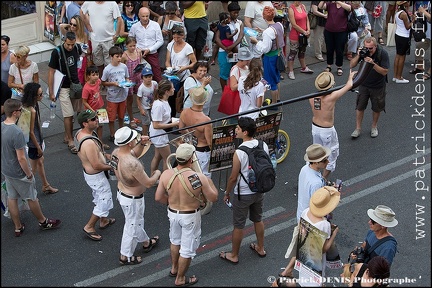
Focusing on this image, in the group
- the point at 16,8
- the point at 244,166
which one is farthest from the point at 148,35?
the point at 244,166

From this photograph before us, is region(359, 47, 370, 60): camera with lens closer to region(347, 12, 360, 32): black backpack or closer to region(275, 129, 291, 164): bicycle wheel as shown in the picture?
region(275, 129, 291, 164): bicycle wheel

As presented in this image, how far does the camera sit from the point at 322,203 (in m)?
6.95

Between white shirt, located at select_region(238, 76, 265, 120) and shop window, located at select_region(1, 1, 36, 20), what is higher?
white shirt, located at select_region(238, 76, 265, 120)

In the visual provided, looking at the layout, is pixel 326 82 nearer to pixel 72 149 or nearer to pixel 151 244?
pixel 151 244

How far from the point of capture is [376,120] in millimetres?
11102

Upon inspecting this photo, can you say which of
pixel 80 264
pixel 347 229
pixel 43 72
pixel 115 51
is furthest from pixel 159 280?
pixel 43 72

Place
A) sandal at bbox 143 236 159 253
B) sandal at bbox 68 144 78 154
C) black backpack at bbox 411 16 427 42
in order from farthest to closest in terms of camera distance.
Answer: black backpack at bbox 411 16 427 42 → sandal at bbox 68 144 78 154 → sandal at bbox 143 236 159 253

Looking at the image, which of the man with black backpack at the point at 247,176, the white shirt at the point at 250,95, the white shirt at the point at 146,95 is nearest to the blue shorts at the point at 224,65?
Result: the white shirt at the point at 250,95

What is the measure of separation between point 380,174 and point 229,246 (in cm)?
282

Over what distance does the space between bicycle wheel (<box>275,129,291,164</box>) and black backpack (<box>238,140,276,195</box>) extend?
257cm

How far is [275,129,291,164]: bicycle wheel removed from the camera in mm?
10258

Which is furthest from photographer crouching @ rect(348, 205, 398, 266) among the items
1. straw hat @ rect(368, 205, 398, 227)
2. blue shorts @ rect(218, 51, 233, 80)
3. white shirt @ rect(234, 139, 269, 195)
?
blue shorts @ rect(218, 51, 233, 80)

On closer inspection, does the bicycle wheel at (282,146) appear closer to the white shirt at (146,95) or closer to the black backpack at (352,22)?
the white shirt at (146,95)

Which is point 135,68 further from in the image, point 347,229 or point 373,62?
point 347,229
